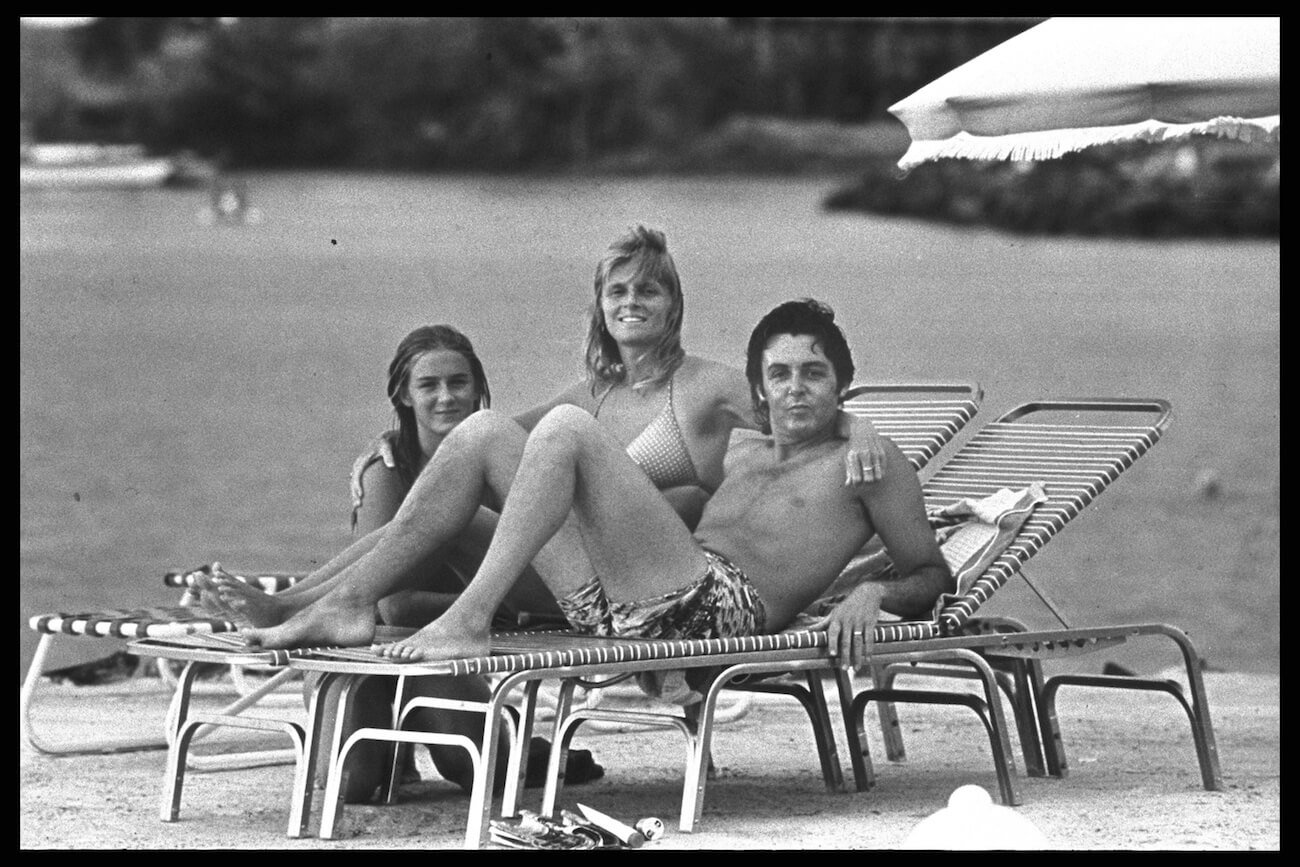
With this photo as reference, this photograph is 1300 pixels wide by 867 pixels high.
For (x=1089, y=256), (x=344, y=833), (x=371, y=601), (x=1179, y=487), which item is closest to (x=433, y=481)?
(x=371, y=601)

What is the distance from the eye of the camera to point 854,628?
157 inches

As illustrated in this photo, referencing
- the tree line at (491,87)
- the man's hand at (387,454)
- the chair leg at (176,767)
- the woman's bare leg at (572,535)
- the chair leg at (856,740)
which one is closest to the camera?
the woman's bare leg at (572,535)

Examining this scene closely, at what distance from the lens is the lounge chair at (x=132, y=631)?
4.20 m

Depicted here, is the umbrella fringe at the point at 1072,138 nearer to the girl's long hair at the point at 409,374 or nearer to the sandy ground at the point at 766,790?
the girl's long hair at the point at 409,374

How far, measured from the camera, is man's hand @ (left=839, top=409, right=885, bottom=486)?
13.4ft

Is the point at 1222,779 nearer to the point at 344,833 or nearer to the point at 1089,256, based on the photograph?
the point at 344,833

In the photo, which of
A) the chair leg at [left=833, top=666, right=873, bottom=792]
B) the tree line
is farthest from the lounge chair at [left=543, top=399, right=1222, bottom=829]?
the tree line

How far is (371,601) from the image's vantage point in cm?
389

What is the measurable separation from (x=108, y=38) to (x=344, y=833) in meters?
24.2

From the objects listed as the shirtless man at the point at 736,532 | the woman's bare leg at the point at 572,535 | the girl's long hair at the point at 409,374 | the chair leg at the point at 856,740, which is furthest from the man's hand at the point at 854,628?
the girl's long hair at the point at 409,374

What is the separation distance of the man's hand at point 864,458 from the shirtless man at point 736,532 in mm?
29

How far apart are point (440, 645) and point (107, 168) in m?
24.2

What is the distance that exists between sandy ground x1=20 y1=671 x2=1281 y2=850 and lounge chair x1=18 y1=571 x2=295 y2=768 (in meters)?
0.05

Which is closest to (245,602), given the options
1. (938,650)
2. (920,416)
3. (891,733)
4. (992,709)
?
(938,650)
